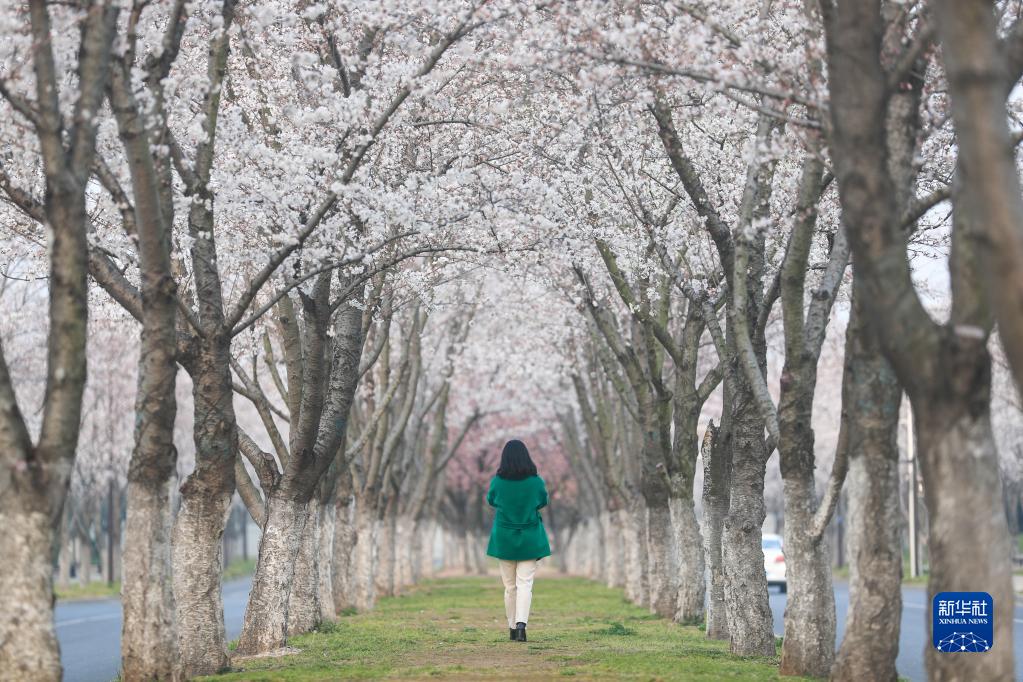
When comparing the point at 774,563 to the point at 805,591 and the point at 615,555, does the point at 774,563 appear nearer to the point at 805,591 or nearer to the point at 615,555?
the point at 615,555

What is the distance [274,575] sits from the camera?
53.7 ft

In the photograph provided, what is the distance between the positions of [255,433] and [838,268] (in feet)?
186

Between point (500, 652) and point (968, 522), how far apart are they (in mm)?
7422

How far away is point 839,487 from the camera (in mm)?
11477

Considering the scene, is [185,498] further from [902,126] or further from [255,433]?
[255,433]

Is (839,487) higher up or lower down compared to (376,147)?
lower down

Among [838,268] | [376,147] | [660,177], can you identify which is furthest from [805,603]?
[660,177]

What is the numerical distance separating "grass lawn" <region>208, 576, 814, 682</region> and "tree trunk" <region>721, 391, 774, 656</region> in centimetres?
41

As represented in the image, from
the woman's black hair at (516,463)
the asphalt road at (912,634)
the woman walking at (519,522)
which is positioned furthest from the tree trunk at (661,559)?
the woman's black hair at (516,463)

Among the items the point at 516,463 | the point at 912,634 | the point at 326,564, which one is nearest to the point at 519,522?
the point at 516,463

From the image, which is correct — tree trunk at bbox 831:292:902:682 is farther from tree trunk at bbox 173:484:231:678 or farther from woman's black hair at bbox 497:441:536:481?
woman's black hair at bbox 497:441:536:481

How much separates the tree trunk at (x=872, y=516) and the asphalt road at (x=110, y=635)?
43.4 inches

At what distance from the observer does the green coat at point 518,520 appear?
1596 cm

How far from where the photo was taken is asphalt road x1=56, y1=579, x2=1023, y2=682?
58.0 feet
